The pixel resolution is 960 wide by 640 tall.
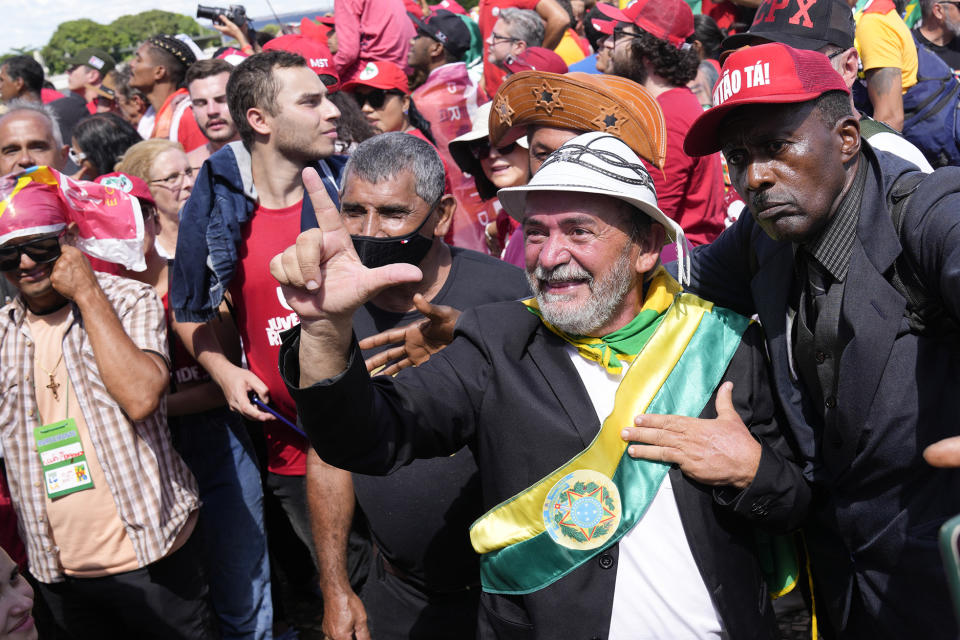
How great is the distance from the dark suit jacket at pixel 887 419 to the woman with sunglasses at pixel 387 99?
4.10 meters

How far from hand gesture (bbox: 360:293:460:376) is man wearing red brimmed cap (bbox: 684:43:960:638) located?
0.96 meters

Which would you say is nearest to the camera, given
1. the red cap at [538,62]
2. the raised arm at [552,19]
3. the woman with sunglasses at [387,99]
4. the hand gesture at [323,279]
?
the hand gesture at [323,279]

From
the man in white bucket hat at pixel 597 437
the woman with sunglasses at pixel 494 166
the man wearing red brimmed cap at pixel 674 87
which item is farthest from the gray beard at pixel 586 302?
the man wearing red brimmed cap at pixel 674 87

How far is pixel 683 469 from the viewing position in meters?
2.21

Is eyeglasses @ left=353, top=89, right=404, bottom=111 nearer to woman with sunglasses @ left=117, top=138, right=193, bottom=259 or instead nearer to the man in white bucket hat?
woman with sunglasses @ left=117, top=138, right=193, bottom=259

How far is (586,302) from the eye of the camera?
93.9 inches

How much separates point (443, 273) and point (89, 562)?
1.85 meters

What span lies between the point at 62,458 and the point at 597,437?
7.64 ft

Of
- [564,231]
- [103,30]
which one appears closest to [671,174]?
[564,231]

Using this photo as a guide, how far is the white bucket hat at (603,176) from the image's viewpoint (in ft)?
→ 7.69

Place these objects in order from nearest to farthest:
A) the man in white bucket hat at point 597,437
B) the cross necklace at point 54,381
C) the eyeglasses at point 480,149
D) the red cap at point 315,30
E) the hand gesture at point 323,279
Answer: the hand gesture at point 323,279 → the man in white bucket hat at point 597,437 → the cross necklace at point 54,381 → the eyeglasses at point 480,149 → the red cap at point 315,30

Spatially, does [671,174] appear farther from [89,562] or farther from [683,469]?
[89,562]

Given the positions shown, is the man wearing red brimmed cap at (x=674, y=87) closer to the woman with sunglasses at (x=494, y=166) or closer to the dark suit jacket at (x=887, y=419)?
the woman with sunglasses at (x=494, y=166)

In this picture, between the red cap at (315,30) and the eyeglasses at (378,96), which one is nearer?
the eyeglasses at (378,96)
